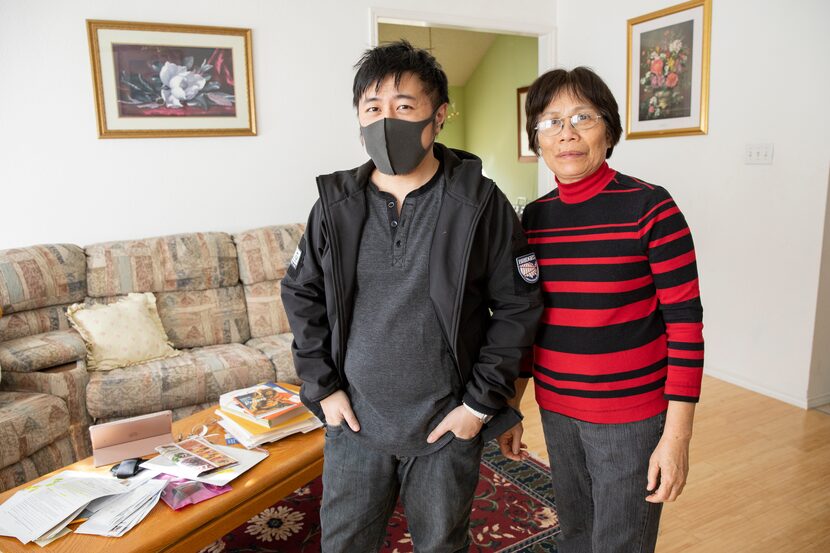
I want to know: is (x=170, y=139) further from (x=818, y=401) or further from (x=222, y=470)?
(x=818, y=401)

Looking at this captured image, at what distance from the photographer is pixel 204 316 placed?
3.16 m

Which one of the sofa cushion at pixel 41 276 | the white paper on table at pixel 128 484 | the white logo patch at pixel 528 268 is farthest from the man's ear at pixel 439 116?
the sofa cushion at pixel 41 276

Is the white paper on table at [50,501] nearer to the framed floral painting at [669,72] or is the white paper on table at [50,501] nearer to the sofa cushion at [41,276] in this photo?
the sofa cushion at [41,276]

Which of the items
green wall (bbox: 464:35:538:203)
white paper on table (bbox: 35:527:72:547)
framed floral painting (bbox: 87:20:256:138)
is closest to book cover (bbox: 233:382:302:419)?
white paper on table (bbox: 35:527:72:547)

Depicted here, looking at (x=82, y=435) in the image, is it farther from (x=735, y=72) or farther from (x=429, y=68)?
(x=735, y=72)

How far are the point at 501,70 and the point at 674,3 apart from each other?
2710 millimetres

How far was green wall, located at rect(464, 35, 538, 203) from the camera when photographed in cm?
566

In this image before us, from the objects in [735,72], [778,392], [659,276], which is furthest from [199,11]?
[778,392]

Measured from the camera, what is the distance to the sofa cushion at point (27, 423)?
84.7 inches

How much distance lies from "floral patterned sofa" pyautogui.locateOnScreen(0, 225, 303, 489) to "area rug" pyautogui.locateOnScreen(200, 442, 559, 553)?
2.55 ft

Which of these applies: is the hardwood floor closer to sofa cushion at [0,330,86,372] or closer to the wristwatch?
the wristwatch

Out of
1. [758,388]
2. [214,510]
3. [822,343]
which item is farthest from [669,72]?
[214,510]

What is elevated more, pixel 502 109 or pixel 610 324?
pixel 502 109

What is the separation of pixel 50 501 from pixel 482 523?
4.25 ft
